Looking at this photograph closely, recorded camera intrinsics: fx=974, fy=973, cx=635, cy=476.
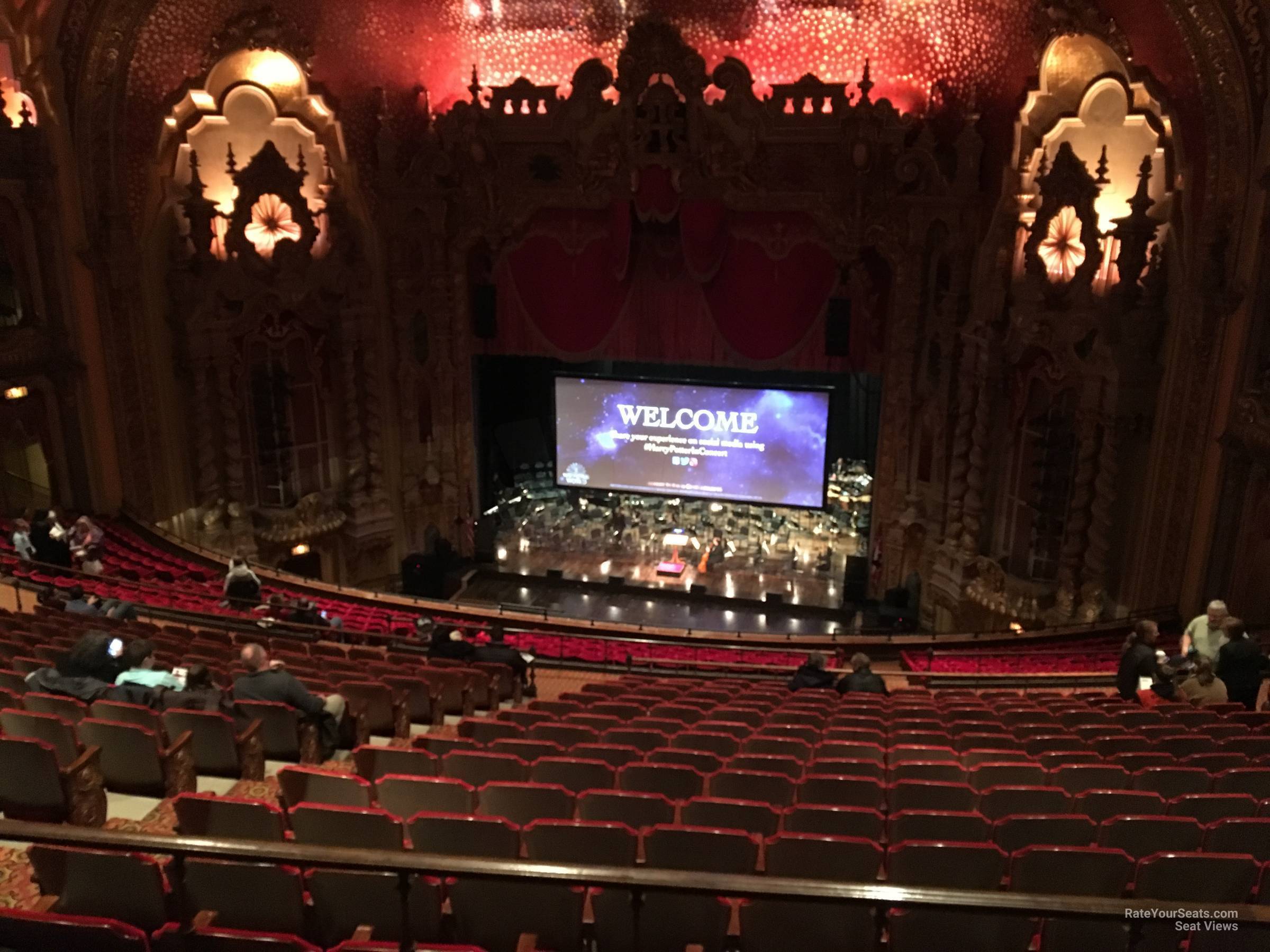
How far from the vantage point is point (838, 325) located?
17156 millimetres

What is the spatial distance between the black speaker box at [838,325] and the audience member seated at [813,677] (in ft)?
30.3

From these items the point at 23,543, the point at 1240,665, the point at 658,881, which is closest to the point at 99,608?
the point at 23,543

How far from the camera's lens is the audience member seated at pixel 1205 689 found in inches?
306

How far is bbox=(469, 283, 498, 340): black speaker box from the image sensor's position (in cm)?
1875

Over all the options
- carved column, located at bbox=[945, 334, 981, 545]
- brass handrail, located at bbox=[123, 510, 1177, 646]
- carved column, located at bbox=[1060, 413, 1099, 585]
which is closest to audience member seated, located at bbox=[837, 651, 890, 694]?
brass handrail, located at bbox=[123, 510, 1177, 646]

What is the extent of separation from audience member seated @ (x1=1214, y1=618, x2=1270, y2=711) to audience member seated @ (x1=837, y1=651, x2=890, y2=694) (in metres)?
2.71

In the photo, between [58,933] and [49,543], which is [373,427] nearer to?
[49,543]

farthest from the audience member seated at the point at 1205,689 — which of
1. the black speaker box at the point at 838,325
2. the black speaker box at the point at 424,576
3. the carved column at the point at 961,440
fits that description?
the black speaker box at the point at 424,576

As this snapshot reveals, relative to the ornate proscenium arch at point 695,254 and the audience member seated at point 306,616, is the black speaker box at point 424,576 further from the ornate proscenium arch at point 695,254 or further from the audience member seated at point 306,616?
the audience member seated at point 306,616

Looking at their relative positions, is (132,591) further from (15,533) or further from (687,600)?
(687,600)

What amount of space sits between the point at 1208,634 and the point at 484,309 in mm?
13865

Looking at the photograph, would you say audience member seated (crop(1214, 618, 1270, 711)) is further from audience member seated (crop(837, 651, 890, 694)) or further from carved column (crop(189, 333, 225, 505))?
carved column (crop(189, 333, 225, 505))

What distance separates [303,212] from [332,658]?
1050 centimetres

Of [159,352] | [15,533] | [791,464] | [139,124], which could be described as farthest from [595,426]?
[15,533]
